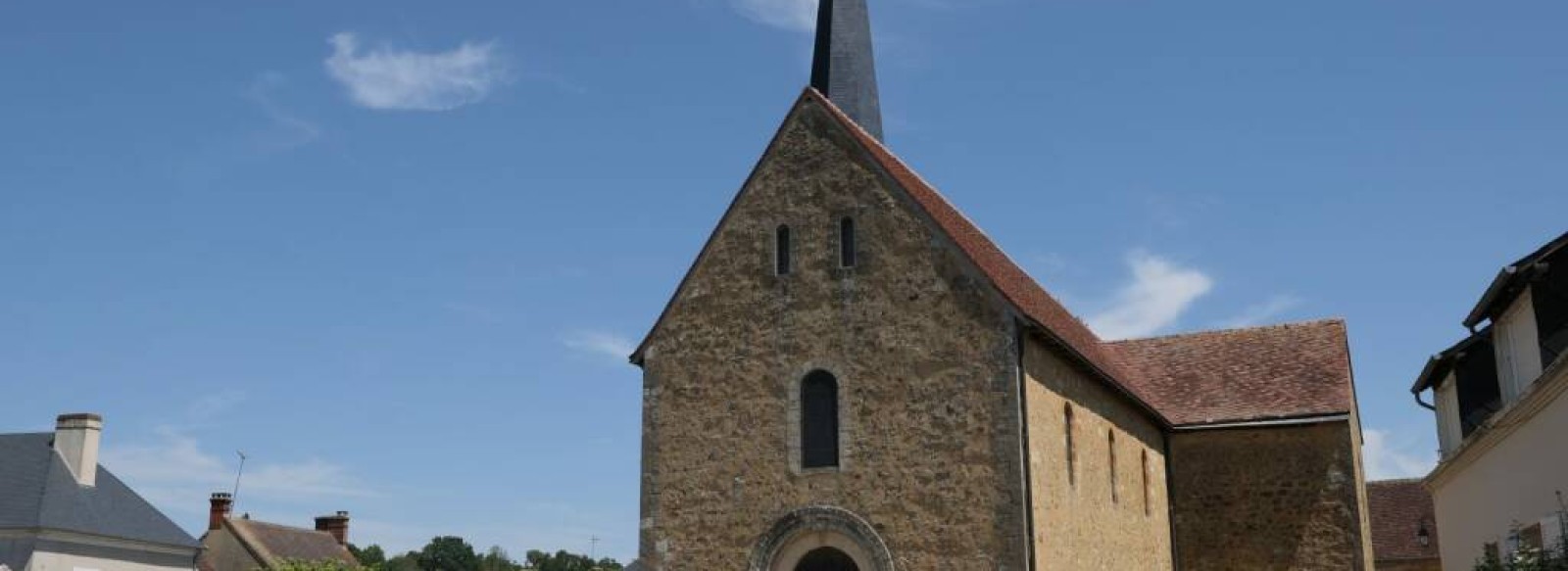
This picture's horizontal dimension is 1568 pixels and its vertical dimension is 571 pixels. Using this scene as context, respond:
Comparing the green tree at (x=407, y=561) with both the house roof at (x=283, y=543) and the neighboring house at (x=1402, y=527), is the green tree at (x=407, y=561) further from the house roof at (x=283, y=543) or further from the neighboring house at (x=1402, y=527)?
the neighboring house at (x=1402, y=527)

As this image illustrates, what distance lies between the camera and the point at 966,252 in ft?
65.2

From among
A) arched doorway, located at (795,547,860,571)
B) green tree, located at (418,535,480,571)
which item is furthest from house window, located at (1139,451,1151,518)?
green tree, located at (418,535,480,571)

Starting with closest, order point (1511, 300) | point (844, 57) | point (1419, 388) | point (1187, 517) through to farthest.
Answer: point (1511, 300) < point (1419, 388) < point (1187, 517) < point (844, 57)

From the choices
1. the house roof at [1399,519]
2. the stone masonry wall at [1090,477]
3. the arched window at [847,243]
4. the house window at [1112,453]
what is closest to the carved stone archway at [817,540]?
the stone masonry wall at [1090,477]

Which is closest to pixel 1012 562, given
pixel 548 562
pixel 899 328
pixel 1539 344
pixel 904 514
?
pixel 904 514

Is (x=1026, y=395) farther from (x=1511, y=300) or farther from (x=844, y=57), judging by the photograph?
(x=844, y=57)

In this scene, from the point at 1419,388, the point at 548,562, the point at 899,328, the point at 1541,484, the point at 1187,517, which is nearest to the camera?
the point at 1541,484

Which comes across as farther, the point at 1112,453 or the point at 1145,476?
the point at 1145,476

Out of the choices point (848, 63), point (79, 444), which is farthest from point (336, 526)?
point (848, 63)

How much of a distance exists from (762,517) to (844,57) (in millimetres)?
12244

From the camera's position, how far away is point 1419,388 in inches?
978

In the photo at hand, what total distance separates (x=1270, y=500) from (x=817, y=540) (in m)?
11.2

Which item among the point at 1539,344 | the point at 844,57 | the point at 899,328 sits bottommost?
the point at 1539,344

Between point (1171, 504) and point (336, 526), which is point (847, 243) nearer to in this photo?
point (1171, 504)
